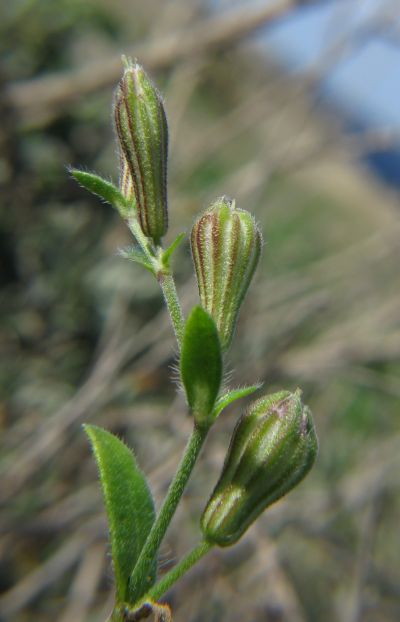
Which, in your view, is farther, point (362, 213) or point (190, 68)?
point (362, 213)

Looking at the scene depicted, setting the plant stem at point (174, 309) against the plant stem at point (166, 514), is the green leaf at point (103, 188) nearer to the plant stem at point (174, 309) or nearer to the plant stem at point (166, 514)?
the plant stem at point (174, 309)

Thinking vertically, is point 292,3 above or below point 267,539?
above

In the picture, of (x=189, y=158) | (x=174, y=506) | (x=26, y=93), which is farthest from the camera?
(x=189, y=158)

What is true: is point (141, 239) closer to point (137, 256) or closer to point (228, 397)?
point (137, 256)

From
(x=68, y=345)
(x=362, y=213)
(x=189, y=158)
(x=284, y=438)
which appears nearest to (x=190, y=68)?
(x=189, y=158)

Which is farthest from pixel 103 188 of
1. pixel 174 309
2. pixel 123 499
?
pixel 123 499

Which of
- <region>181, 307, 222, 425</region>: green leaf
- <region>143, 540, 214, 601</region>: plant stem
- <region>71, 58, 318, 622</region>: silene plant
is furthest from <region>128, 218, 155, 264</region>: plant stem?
<region>143, 540, 214, 601</region>: plant stem

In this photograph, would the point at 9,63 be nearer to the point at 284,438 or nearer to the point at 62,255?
the point at 62,255

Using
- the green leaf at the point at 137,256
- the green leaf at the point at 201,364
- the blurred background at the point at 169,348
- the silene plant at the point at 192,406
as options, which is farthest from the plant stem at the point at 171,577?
the blurred background at the point at 169,348
